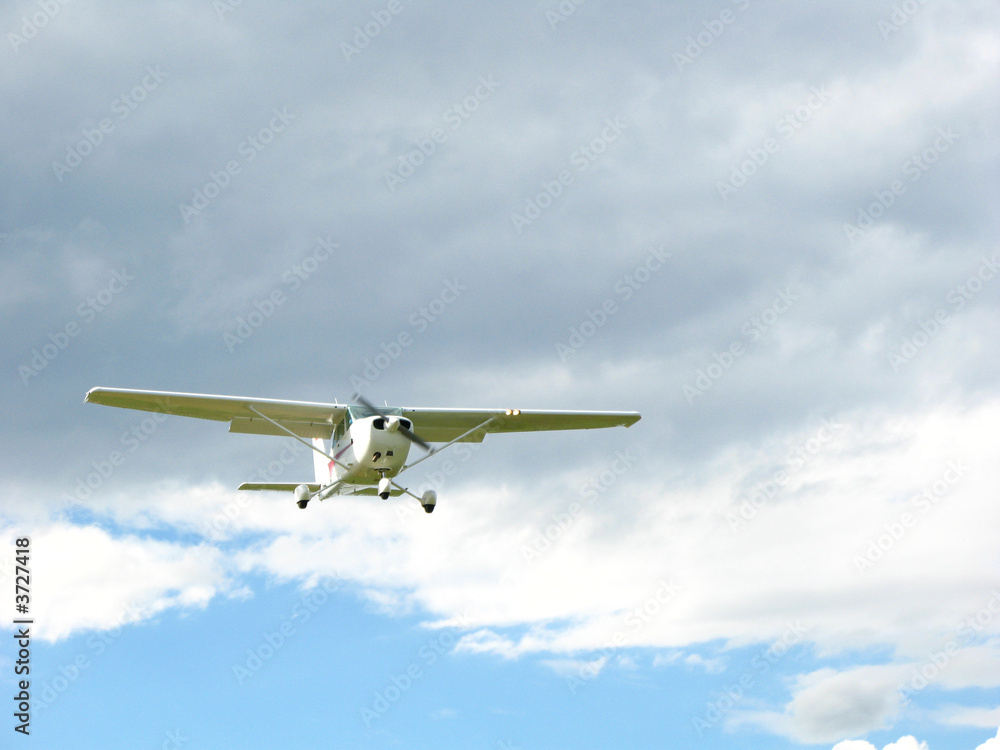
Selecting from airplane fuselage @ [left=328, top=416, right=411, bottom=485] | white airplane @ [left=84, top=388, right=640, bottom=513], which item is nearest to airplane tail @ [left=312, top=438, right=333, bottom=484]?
white airplane @ [left=84, top=388, right=640, bottom=513]

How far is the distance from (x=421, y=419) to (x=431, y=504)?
3.29 metres

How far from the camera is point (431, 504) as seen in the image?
26266 millimetres

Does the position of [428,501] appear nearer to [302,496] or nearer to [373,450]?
[373,450]

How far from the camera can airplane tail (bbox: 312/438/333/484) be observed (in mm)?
28062

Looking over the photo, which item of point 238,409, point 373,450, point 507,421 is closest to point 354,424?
point 373,450

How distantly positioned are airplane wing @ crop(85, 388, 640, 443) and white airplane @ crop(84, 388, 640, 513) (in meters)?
0.03

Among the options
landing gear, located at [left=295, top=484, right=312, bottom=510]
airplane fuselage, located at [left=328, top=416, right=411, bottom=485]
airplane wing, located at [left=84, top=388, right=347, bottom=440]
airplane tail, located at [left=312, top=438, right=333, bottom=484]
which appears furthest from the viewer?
airplane tail, located at [left=312, top=438, right=333, bottom=484]

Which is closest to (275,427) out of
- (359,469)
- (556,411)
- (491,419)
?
(359,469)

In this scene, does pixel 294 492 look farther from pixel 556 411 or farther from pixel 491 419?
pixel 556 411

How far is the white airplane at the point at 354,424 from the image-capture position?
24.9 metres

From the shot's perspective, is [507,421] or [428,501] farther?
[507,421]

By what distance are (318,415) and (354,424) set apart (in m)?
2.38

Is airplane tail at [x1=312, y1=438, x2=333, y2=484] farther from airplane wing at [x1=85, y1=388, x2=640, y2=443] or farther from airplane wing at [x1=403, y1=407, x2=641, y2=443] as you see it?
airplane wing at [x1=403, y1=407, x2=641, y2=443]

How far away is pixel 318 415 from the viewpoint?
27375 mm
